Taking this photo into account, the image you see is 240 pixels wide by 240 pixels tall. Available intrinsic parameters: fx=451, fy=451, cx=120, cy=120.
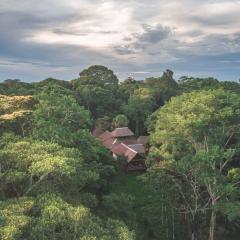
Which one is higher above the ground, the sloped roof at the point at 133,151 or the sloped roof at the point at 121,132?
the sloped roof at the point at 121,132

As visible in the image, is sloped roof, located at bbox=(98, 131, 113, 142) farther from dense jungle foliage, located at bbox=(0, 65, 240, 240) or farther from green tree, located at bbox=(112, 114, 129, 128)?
dense jungle foliage, located at bbox=(0, 65, 240, 240)

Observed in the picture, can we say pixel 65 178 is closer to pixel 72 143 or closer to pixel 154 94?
pixel 72 143

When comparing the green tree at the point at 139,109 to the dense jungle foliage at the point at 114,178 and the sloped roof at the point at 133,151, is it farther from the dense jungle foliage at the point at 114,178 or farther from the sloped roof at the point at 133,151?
the dense jungle foliage at the point at 114,178

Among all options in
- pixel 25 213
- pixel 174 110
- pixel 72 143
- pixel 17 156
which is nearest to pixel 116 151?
pixel 174 110

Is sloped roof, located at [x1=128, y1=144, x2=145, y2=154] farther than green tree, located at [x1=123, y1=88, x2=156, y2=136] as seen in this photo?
No

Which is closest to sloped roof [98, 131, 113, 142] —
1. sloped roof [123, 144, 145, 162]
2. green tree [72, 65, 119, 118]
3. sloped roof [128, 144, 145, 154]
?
sloped roof [128, 144, 145, 154]

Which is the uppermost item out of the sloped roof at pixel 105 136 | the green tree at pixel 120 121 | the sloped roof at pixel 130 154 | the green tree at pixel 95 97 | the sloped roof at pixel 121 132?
the green tree at pixel 95 97

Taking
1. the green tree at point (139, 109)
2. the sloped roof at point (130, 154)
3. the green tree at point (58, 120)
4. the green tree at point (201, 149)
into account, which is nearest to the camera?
the green tree at point (58, 120)

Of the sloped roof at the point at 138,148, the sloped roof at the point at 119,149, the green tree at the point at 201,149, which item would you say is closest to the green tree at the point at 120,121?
the sloped roof at the point at 119,149

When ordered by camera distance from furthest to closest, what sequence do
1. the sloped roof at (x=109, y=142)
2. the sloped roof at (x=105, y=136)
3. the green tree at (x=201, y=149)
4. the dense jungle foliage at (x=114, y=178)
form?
the sloped roof at (x=105, y=136)
the sloped roof at (x=109, y=142)
the green tree at (x=201, y=149)
the dense jungle foliage at (x=114, y=178)
